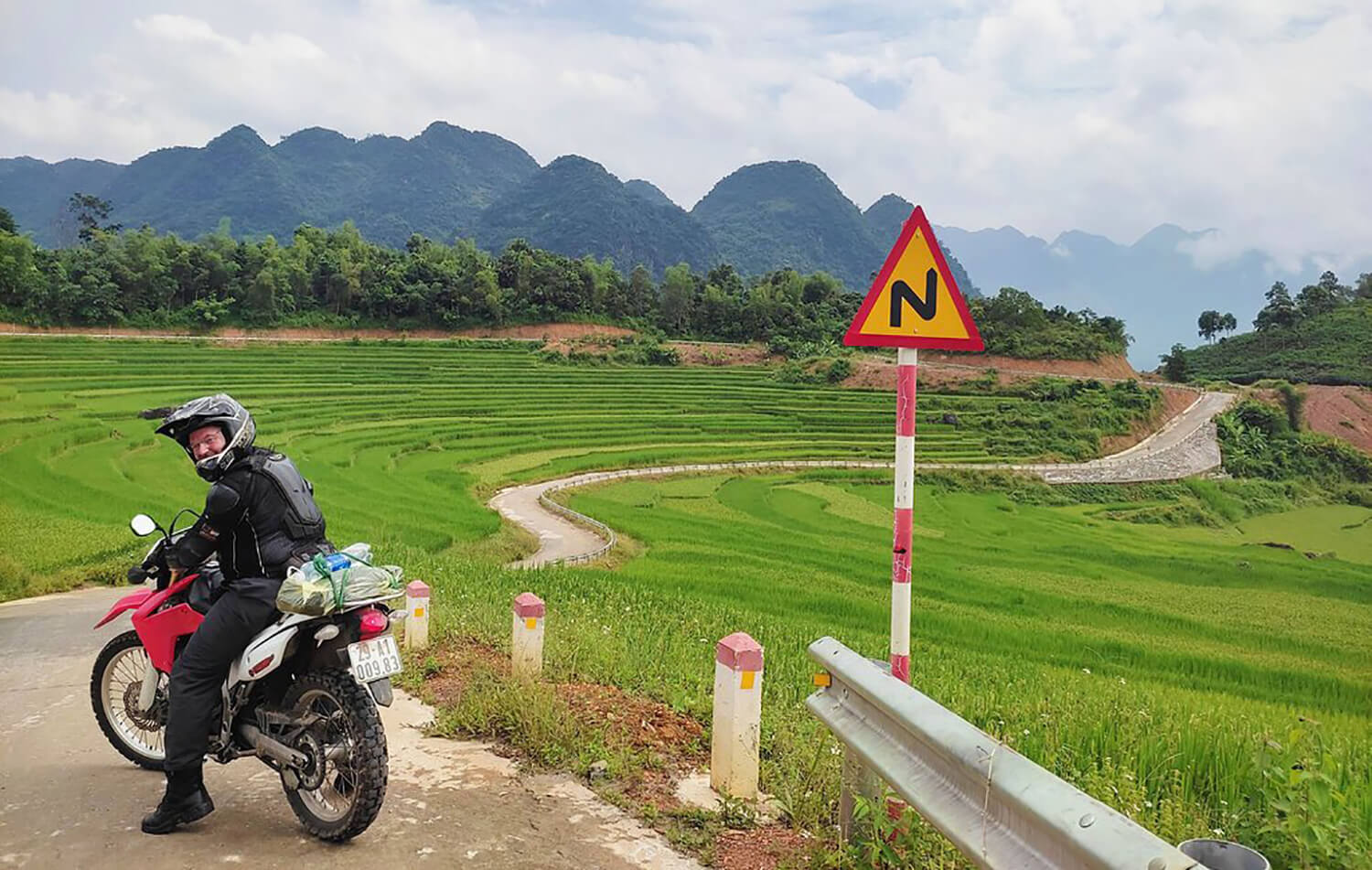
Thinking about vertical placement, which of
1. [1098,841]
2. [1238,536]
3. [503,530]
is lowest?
[1238,536]

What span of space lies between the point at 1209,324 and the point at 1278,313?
11579mm

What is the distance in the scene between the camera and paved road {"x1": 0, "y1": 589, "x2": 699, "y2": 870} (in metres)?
3.03

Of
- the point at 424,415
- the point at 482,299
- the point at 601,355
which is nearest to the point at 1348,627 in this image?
the point at 424,415

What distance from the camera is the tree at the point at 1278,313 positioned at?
71.1 m

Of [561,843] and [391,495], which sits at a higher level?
[561,843]

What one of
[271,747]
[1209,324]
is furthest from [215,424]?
[1209,324]

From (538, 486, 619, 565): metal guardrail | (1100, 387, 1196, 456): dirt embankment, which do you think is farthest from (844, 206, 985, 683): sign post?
(1100, 387, 1196, 456): dirt embankment

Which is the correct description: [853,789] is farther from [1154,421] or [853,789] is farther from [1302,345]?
[1302,345]

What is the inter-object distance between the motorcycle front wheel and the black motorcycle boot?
12.0 inches

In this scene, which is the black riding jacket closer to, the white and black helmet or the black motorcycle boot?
the white and black helmet

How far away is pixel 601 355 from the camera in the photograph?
2111 inches

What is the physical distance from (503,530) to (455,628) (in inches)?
469

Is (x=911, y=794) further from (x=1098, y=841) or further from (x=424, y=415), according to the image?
(x=424, y=415)

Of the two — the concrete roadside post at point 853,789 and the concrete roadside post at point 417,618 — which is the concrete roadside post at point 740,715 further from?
the concrete roadside post at point 417,618
